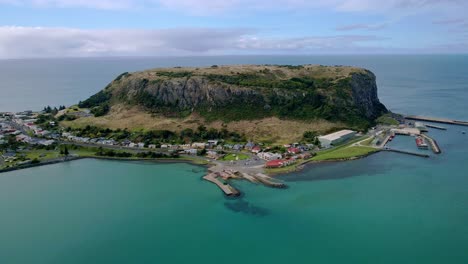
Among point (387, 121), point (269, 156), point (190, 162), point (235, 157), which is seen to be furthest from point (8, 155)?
point (387, 121)

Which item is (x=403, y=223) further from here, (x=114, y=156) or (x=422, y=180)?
(x=114, y=156)

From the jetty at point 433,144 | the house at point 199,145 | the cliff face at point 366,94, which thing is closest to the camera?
the jetty at point 433,144

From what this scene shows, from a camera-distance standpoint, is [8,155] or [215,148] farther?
[215,148]

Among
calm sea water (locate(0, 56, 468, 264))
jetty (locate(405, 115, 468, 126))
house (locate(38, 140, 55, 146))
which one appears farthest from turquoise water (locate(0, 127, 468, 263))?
jetty (locate(405, 115, 468, 126))

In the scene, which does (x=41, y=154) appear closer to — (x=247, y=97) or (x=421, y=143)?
(x=247, y=97)

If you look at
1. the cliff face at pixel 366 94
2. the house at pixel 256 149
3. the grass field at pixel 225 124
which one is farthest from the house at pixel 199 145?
the cliff face at pixel 366 94

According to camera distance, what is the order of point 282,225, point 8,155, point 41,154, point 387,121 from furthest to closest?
point 387,121
point 41,154
point 8,155
point 282,225

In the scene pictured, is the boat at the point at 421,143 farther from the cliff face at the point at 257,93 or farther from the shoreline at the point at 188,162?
the cliff face at the point at 257,93
